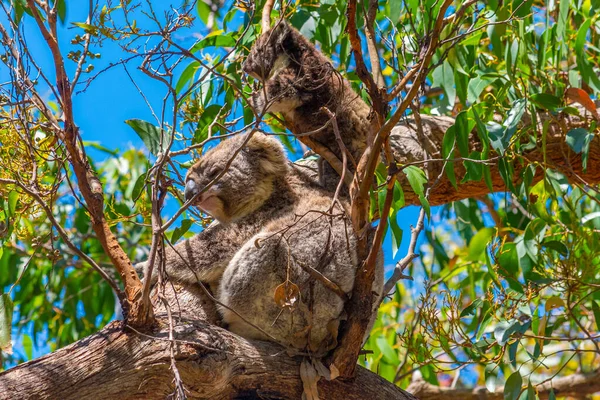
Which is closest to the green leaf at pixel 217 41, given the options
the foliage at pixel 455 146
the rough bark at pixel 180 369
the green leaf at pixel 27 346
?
the foliage at pixel 455 146

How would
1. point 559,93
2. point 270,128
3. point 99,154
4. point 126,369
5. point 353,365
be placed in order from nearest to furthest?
point 126,369, point 353,365, point 559,93, point 270,128, point 99,154

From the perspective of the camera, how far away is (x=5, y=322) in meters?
2.41

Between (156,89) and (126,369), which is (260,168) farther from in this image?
(126,369)

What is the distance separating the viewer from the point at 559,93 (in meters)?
3.90

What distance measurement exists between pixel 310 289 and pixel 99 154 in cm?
400

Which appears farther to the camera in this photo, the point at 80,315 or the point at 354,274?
the point at 80,315

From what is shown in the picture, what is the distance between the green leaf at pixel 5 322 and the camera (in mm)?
2354

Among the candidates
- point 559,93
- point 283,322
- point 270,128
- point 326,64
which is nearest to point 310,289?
point 283,322

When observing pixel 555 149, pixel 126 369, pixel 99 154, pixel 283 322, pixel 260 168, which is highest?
pixel 99 154

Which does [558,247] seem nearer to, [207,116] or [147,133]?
[207,116]

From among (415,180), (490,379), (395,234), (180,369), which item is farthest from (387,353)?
(180,369)

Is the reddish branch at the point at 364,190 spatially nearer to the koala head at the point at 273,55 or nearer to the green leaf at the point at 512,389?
the green leaf at the point at 512,389

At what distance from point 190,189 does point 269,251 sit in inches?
24.6

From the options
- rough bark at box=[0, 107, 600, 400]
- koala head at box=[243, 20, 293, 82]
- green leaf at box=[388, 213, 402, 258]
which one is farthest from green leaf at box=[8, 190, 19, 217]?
green leaf at box=[388, 213, 402, 258]
